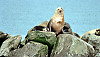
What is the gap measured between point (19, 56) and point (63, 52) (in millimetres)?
972

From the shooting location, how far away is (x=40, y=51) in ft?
9.66

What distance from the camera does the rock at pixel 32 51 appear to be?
2834mm

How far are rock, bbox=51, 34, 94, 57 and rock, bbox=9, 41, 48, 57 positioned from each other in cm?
28

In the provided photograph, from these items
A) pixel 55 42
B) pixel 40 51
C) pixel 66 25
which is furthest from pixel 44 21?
pixel 40 51

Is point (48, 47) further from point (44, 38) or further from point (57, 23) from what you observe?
point (57, 23)

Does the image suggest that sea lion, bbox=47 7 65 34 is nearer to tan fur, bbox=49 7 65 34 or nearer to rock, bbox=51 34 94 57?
tan fur, bbox=49 7 65 34

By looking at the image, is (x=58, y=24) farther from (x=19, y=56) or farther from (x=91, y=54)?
(x=19, y=56)

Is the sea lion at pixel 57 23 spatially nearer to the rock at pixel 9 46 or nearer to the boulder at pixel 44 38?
the boulder at pixel 44 38

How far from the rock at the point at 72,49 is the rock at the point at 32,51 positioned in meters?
0.28

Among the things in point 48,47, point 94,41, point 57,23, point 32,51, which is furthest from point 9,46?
point 94,41

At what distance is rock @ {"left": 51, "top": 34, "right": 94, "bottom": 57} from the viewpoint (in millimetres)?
2923

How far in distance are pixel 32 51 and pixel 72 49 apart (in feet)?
2.95

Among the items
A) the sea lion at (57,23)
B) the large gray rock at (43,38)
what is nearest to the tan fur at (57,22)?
the sea lion at (57,23)

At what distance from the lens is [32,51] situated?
289cm
